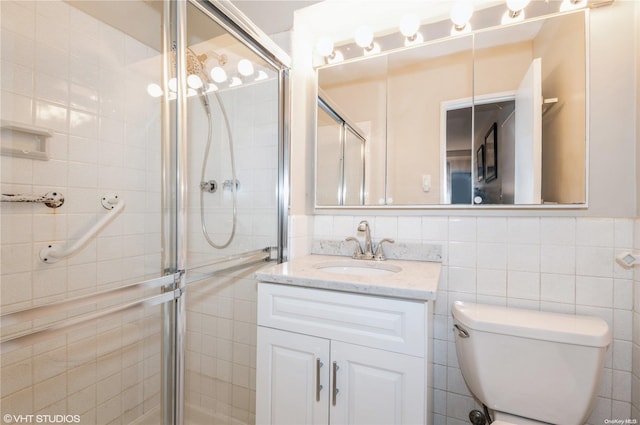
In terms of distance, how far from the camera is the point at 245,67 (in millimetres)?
1467

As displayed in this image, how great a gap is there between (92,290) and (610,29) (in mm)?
2146

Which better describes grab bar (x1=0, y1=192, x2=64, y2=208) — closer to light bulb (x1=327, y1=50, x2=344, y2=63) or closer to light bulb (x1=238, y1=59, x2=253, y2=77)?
→ light bulb (x1=238, y1=59, x2=253, y2=77)

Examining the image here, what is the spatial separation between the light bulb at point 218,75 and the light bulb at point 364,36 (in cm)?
74

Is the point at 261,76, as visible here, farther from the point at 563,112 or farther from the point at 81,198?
the point at 563,112

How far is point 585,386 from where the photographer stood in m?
0.93

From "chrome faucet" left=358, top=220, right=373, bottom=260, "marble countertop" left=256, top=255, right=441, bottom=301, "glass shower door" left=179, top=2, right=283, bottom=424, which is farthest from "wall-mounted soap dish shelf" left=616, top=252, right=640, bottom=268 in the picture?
"glass shower door" left=179, top=2, right=283, bottom=424

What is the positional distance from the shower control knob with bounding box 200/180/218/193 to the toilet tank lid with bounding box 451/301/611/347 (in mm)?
1197

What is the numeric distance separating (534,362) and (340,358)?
26.3 inches

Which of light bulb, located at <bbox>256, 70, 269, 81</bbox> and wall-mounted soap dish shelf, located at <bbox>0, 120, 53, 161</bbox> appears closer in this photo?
wall-mounted soap dish shelf, located at <bbox>0, 120, 53, 161</bbox>

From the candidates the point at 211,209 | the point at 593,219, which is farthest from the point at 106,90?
the point at 593,219

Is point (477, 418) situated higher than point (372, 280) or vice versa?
point (372, 280)

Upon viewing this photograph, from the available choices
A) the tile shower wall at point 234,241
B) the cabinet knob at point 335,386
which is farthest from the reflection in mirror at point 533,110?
the tile shower wall at point 234,241

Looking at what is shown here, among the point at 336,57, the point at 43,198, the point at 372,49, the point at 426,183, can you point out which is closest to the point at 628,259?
the point at 426,183

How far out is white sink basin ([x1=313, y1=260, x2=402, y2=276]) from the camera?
1382 millimetres
